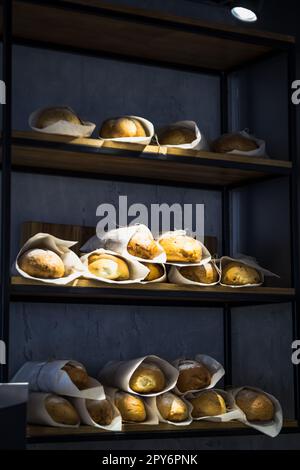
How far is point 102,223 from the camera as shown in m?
3.06

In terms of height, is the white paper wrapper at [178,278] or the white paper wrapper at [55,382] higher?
the white paper wrapper at [178,278]

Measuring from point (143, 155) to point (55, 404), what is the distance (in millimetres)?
860

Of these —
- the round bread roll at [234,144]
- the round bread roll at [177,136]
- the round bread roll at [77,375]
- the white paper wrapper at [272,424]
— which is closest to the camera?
the round bread roll at [77,375]

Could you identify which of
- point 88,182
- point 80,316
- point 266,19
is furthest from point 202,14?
point 80,316

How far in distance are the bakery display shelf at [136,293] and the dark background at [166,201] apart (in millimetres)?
54

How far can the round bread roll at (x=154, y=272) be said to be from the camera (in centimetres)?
273

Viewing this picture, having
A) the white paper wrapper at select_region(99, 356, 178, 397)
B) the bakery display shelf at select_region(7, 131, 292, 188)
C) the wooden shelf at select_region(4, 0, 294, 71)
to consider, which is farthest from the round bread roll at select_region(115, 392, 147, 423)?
the wooden shelf at select_region(4, 0, 294, 71)

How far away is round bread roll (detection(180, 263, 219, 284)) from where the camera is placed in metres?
2.81

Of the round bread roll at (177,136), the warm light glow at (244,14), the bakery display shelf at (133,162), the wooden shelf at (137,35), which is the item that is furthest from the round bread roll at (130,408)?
the warm light glow at (244,14)

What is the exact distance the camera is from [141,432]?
101 inches

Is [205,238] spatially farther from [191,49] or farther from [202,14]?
[202,14]

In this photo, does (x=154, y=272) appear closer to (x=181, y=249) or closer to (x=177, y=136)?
(x=181, y=249)

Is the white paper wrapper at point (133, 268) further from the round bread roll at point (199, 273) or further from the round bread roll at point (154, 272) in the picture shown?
the round bread roll at point (199, 273)

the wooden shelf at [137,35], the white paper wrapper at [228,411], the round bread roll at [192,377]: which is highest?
the wooden shelf at [137,35]
